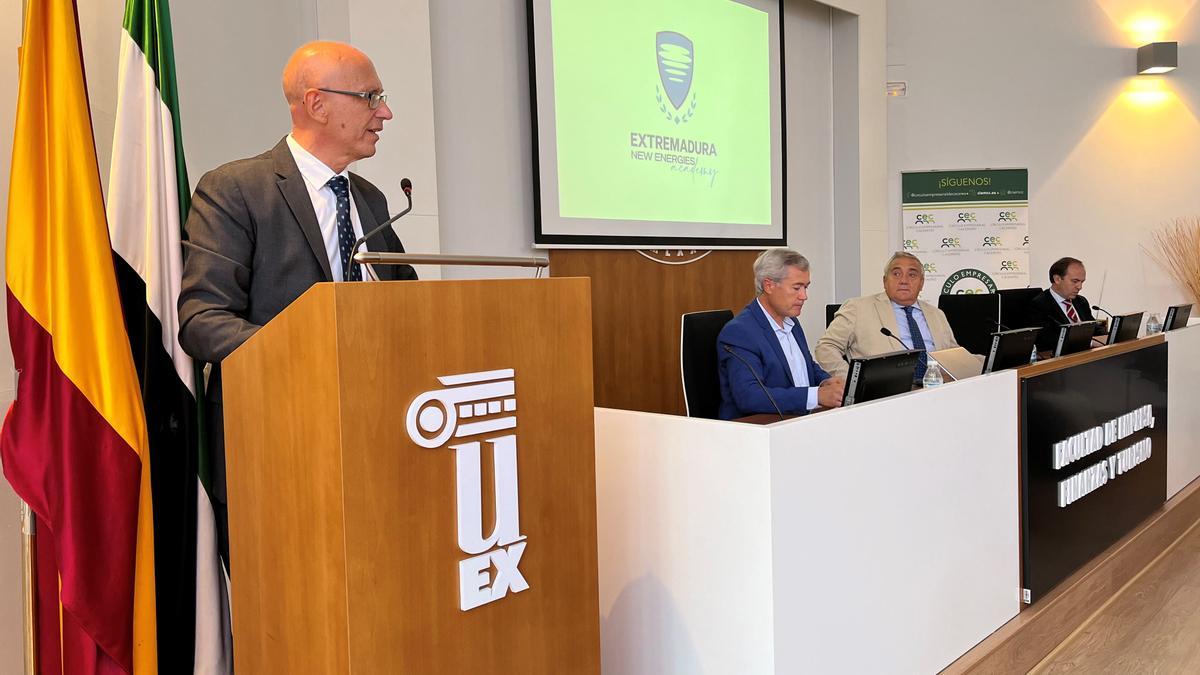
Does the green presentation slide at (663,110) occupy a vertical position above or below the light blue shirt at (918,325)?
above

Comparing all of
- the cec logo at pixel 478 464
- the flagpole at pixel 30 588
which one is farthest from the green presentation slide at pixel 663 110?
the cec logo at pixel 478 464

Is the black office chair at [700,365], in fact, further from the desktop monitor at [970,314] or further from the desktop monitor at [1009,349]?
the desktop monitor at [970,314]

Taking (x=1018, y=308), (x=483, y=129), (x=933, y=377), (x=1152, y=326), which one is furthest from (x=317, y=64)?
(x=1018, y=308)

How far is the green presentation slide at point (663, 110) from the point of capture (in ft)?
14.3

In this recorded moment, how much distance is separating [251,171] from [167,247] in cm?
33

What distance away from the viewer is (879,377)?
235 cm

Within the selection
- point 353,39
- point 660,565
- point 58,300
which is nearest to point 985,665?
point 660,565

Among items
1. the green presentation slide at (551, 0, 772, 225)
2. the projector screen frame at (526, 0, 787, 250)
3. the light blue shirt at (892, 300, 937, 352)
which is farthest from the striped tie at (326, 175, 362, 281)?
the light blue shirt at (892, 300, 937, 352)

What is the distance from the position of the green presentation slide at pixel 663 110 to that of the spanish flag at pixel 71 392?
2.72 metres

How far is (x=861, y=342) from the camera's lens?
3.97 meters

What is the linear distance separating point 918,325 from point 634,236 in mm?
1431

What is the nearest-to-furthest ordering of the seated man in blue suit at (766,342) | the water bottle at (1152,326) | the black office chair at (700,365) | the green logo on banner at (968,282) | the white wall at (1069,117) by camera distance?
1. the seated man in blue suit at (766,342)
2. the black office chair at (700,365)
3. the water bottle at (1152,326)
4. the white wall at (1069,117)
5. the green logo on banner at (968,282)

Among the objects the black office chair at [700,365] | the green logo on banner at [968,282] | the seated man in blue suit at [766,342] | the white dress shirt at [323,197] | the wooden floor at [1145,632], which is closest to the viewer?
the white dress shirt at [323,197]

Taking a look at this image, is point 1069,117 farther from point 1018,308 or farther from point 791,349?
point 791,349
